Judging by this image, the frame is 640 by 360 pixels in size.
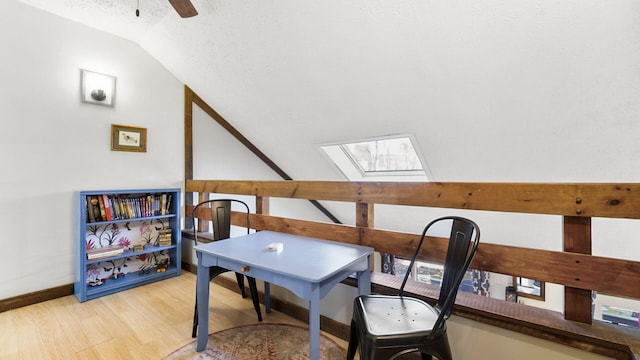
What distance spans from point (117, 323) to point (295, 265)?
5.43 ft

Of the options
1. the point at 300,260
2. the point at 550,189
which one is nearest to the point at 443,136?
the point at 550,189

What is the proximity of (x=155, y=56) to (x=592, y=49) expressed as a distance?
3671mm

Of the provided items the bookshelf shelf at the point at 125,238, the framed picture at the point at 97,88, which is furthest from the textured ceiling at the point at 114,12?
the bookshelf shelf at the point at 125,238

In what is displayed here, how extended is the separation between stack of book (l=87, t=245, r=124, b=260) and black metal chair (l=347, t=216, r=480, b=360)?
2396 millimetres

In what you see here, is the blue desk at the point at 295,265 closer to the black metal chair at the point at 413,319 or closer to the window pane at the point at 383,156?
the black metal chair at the point at 413,319

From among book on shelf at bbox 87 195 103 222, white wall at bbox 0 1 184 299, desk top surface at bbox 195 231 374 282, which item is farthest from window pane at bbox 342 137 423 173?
book on shelf at bbox 87 195 103 222

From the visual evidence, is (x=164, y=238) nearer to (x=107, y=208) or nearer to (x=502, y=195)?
(x=107, y=208)

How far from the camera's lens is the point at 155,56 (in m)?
3.09

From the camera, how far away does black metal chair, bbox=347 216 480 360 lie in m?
1.08

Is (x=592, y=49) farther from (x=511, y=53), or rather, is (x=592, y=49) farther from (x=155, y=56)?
(x=155, y=56)

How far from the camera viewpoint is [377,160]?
353cm

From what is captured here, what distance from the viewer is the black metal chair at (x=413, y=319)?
3.53ft

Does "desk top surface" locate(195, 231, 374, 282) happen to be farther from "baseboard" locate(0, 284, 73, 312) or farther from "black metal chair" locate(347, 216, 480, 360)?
"baseboard" locate(0, 284, 73, 312)

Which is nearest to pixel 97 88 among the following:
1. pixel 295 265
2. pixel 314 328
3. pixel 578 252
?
pixel 295 265
